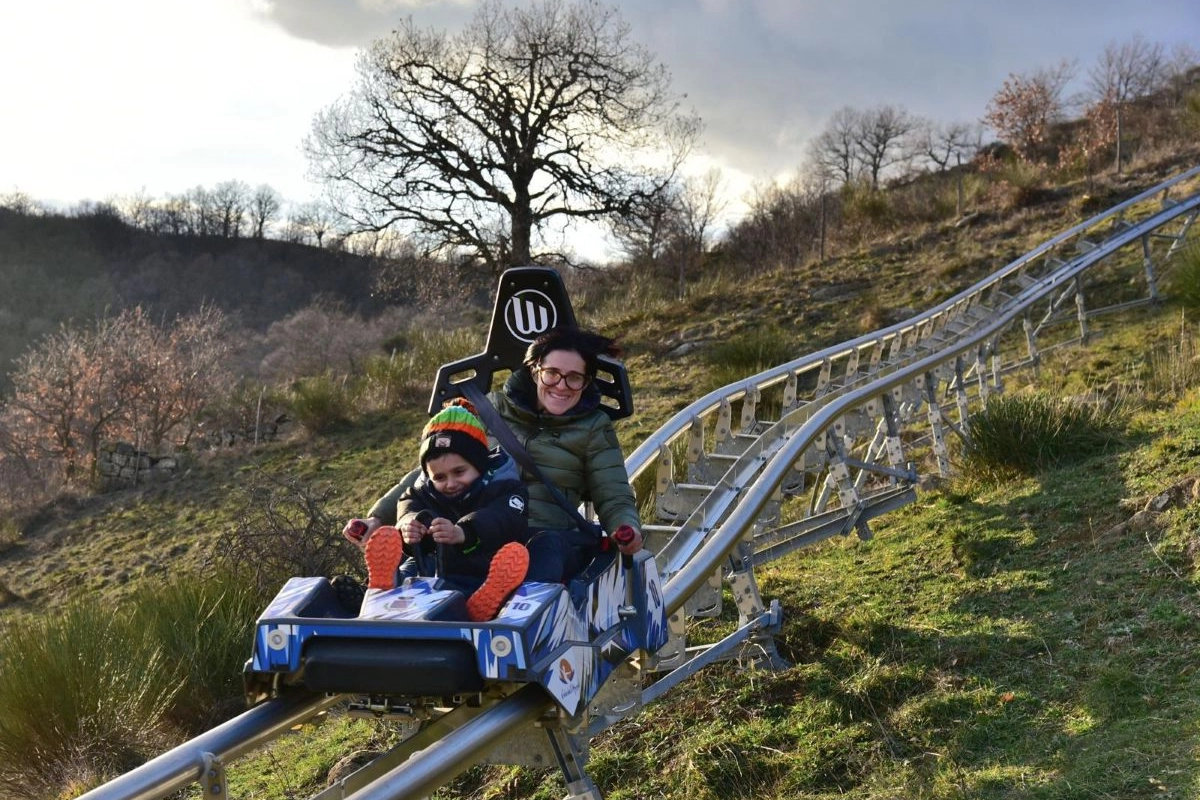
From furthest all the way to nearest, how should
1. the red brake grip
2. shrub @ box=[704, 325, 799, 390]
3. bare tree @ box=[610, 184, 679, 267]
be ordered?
bare tree @ box=[610, 184, 679, 267]
shrub @ box=[704, 325, 799, 390]
the red brake grip

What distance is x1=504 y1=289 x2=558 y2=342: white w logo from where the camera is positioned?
4758mm

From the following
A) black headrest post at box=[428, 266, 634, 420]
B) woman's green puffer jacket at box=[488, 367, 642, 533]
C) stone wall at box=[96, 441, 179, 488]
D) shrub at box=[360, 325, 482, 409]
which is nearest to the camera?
woman's green puffer jacket at box=[488, 367, 642, 533]

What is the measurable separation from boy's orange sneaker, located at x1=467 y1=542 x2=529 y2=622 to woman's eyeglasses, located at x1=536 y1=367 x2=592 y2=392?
111 cm

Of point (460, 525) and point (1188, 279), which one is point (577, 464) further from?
point (1188, 279)

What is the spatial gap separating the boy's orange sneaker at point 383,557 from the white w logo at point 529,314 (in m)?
1.73

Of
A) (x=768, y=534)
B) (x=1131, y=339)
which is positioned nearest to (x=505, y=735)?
(x=768, y=534)

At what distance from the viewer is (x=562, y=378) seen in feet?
13.2

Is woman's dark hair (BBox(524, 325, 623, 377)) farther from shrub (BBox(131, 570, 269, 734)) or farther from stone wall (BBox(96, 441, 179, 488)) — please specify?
stone wall (BBox(96, 441, 179, 488))

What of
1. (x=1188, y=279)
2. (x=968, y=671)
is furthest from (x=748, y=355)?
(x=968, y=671)

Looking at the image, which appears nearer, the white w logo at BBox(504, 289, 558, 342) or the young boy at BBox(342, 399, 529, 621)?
the young boy at BBox(342, 399, 529, 621)

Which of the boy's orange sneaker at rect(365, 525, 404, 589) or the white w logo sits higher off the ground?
the white w logo

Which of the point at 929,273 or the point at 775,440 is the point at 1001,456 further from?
the point at 929,273

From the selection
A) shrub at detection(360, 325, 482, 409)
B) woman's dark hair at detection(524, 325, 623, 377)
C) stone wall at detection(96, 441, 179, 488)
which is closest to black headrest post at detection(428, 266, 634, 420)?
woman's dark hair at detection(524, 325, 623, 377)

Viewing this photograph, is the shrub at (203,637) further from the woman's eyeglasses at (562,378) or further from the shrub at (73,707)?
the woman's eyeglasses at (562,378)
